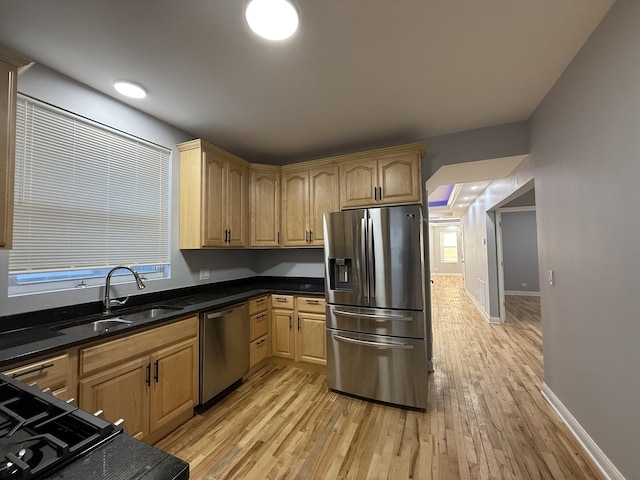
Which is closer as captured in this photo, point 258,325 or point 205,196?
point 205,196

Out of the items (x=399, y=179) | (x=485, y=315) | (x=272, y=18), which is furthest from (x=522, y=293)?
(x=272, y=18)

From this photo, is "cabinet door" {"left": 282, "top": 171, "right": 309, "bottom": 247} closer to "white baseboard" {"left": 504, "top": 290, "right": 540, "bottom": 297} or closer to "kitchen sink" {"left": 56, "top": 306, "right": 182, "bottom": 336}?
"kitchen sink" {"left": 56, "top": 306, "right": 182, "bottom": 336}

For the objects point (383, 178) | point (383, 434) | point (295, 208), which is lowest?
point (383, 434)

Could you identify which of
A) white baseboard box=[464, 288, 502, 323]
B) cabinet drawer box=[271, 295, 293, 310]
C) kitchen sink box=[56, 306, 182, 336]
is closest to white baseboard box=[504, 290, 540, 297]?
white baseboard box=[464, 288, 502, 323]

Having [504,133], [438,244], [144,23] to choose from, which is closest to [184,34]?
[144,23]

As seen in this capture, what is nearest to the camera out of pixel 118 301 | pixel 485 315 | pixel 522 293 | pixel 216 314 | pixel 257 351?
pixel 118 301

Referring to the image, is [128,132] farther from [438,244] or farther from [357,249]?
[438,244]

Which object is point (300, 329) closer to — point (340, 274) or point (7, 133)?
point (340, 274)

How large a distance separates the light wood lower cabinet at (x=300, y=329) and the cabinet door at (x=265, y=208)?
757 millimetres

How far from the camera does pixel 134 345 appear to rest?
5.74 feet

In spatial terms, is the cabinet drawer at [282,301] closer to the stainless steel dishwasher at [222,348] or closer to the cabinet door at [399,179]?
the stainless steel dishwasher at [222,348]

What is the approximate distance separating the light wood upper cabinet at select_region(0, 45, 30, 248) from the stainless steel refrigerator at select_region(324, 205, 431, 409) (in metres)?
2.18

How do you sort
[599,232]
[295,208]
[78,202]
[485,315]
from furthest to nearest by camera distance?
[485,315] < [295,208] < [78,202] < [599,232]

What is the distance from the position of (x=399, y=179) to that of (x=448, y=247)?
1036 centimetres
